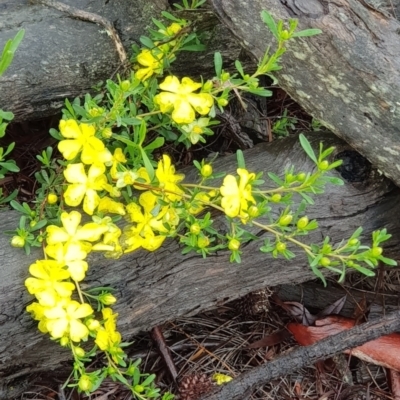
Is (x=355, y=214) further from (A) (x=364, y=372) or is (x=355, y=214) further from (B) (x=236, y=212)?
(A) (x=364, y=372)

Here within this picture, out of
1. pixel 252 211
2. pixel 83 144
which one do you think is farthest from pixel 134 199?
pixel 252 211

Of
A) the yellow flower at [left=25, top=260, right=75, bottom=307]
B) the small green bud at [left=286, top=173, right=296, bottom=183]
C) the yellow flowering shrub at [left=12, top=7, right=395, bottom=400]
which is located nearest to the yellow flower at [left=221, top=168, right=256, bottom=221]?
the yellow flowering shrub at [left=12, top=7, right=395, bottom=400]

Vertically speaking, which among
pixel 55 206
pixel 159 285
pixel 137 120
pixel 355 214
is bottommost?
pixel 159 285

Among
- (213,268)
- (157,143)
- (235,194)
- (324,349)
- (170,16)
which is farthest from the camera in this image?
(324,349)

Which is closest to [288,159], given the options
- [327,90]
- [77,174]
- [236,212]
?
[327,90]

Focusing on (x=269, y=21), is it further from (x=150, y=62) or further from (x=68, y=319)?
(x=68, y=319)

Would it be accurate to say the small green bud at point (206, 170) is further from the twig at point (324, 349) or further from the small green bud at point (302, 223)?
the twig at point (324, 349)
